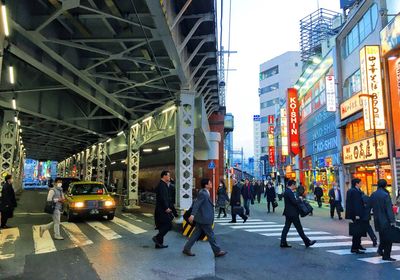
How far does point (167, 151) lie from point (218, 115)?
585 cm

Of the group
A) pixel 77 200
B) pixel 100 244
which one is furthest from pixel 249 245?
pixel 77 200

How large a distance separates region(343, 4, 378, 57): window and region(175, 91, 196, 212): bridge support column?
11.5 meters

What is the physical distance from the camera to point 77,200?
640 inches

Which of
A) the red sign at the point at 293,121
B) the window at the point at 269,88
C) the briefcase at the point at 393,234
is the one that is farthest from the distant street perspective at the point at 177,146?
the window at the point at 269,88

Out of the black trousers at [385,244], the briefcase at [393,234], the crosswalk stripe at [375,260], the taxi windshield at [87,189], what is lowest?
the crosswalk stripe at [375,260]

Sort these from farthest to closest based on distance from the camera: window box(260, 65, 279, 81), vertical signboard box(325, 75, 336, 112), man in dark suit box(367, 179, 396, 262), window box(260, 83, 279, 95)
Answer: window box(260, 65, 279, 81)
window box(260, 83, 279, 95)
vertical signboard box(325, 75, 336, 112)
man in dark suit box(367, 179, 396, 262)

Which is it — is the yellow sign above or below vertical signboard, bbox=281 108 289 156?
below

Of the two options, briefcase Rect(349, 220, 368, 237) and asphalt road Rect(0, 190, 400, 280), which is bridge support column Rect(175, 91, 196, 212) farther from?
briefcase Rect(349, 220, 368, 237)

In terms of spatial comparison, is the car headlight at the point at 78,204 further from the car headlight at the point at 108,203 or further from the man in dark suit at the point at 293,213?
the man in dark suit at the point at 293,213

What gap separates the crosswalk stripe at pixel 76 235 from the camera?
10961 mm

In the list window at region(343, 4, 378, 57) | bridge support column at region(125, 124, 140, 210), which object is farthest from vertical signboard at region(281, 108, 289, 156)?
bridge support column at region(125, 124, 140, 210)

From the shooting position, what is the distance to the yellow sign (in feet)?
60.8

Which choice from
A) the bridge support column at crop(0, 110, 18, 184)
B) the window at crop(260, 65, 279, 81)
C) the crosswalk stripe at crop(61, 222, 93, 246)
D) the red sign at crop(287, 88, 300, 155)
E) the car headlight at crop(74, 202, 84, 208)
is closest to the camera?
the crosswalk stripe at crop(61, 222, 93, 246)

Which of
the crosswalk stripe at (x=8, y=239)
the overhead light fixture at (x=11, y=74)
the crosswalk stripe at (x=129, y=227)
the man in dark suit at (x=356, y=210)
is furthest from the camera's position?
the overhead light fixture at (x=11, y=74)
